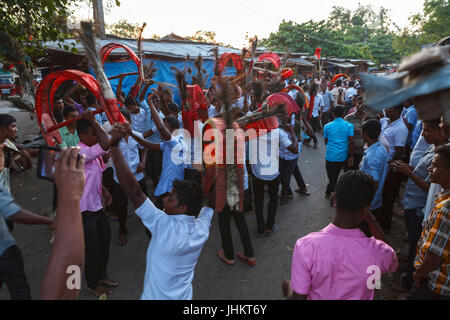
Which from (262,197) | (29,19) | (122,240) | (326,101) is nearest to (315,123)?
(326,101)

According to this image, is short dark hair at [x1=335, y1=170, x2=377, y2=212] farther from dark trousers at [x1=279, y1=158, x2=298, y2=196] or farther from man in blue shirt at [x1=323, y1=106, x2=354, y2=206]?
A: man in blue shirt at [x1=323, y1=106, x2=354, y2=206]

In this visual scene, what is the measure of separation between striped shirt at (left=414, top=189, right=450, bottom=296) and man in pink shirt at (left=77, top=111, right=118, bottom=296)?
2.84m

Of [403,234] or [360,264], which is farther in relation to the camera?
[403,234]

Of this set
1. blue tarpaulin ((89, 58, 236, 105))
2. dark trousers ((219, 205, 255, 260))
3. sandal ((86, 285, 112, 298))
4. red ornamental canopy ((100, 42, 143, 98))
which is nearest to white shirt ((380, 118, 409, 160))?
dark trousers ((219, 205, 255, 260))

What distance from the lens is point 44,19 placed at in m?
4.55

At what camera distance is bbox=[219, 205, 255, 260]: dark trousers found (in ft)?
10.9

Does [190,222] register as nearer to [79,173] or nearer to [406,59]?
[79,173]

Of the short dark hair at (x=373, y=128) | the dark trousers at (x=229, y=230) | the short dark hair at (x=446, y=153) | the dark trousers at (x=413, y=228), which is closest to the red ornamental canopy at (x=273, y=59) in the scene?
the short dark hair at (x=373, y=128)

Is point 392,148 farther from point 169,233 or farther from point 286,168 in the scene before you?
point 169,233

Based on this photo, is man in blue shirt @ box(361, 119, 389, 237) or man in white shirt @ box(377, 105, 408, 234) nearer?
man in blue shirt @ box(361, 119, 389, 237)

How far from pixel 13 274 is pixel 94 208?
2.82 ft
